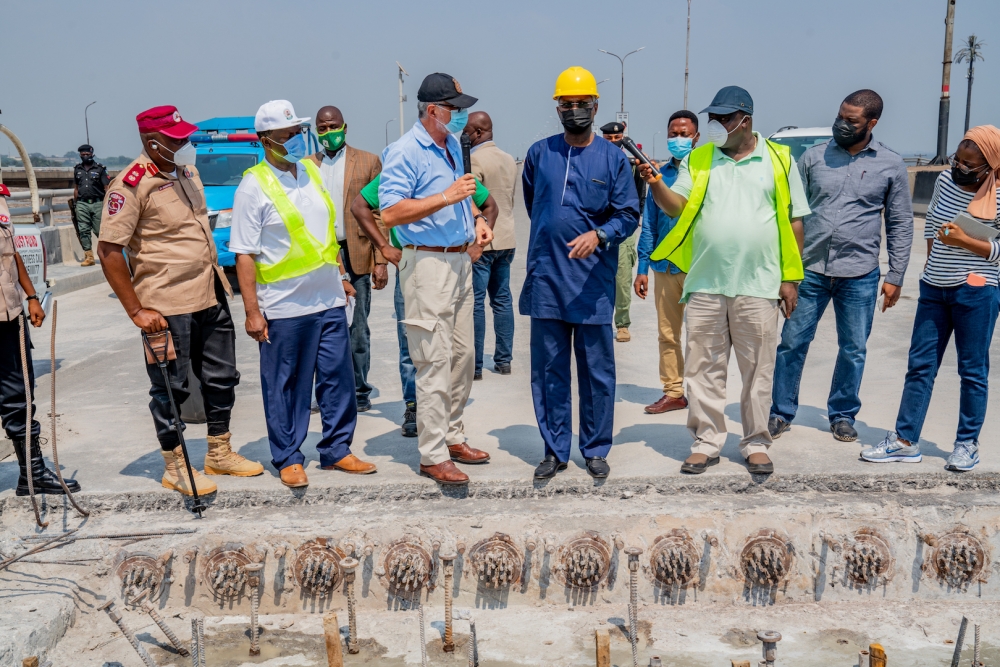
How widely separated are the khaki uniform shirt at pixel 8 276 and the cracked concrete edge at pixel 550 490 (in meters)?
1.01

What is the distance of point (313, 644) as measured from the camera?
404cm

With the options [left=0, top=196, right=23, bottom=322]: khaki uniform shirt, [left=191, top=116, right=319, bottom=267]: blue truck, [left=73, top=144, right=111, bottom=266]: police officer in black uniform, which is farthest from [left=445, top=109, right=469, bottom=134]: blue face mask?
[left=73, top=144, right=111, bottom=266]: police officer in black uniform

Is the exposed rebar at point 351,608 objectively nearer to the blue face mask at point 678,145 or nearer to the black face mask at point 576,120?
the black face mask at point 576,120

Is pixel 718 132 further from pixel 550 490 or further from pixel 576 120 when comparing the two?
pixel 550 490

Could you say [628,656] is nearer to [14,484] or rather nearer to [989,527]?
[989,527]

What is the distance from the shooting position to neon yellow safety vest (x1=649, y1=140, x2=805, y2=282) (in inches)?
179

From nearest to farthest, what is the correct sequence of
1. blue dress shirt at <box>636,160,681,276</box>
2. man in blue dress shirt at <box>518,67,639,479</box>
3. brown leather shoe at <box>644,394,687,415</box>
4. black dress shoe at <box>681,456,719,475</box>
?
man in blue dress shirt at <box>518,67,639,479</box>, black dress shoe at <box>681,456,719,475</box>, brown leather shoe at <box>644,394,687,415</box>, blue dress shirt at <box>636,160,681,276</box>

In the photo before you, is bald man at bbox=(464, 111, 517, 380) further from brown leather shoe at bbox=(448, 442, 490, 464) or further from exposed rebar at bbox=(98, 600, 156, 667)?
exposed rebar at bbox=(98, 600, 156, 667)

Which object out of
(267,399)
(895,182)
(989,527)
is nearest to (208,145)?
(267,399)

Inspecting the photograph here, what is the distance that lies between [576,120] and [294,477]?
7.64 ft

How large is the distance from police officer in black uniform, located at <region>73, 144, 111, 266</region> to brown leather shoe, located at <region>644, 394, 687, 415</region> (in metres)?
10.4

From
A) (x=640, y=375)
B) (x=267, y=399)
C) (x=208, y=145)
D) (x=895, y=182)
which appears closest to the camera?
(x=267, y=399)

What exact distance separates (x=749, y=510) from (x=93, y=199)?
12.2 meters

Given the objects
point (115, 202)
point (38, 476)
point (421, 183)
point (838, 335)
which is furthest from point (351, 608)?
point (838, 335)
